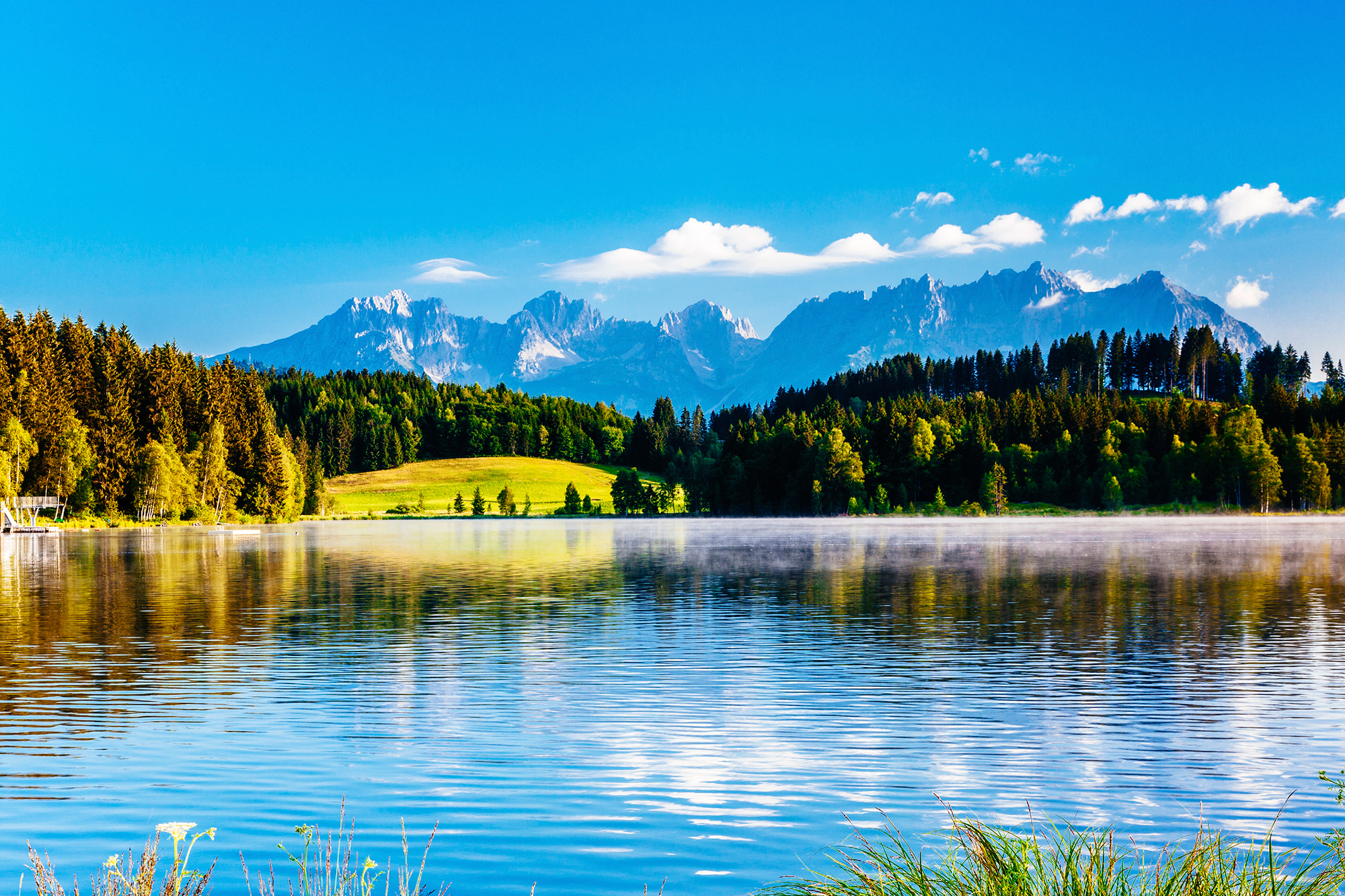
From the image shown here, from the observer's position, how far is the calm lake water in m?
13.0

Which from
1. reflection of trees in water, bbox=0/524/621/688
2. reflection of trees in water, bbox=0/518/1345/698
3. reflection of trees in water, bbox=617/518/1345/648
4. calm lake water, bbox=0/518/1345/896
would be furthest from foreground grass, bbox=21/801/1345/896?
reflection of trees in water, bbox=617/518/1345/648

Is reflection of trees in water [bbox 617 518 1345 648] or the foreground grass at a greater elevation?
the foreground grass

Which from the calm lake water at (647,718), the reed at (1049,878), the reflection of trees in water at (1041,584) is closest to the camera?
the reed at (1049,878)

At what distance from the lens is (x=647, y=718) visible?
2000 cm

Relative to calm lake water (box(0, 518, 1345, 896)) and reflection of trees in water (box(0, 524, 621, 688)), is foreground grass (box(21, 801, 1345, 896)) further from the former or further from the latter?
reflection of trees in water (box(0, 524, 621, 688))

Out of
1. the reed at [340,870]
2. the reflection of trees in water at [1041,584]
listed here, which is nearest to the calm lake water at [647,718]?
the reed at [340,870]

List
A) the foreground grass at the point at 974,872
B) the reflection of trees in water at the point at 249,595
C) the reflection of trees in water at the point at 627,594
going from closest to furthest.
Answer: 1. the foreground grass at the point at 974,872
2. the reflection of trees in water at the point at 249,595
3. the reflection of trees in water at the point at 627,594

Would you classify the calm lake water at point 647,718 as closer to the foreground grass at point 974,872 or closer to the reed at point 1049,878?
the foreground grass at point 974,872

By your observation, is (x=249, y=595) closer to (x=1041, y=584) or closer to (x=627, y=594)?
(x=627, y=594)

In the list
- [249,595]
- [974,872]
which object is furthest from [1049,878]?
[249,595]

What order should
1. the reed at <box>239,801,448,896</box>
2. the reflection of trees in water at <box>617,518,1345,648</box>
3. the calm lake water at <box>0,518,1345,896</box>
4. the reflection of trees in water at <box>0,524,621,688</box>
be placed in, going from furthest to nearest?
the reflection of trees in water at <box>617,518,1345,648</box>, the reflection of trees in water at <box>0,524,621,688</box>, the calm lake water at <box>0,518,1345,896</box>, the reed at <box>239,801,448,896</box>

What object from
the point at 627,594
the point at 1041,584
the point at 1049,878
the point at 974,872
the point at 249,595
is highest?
the point at 974,872

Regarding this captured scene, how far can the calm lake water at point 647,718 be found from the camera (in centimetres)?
1305

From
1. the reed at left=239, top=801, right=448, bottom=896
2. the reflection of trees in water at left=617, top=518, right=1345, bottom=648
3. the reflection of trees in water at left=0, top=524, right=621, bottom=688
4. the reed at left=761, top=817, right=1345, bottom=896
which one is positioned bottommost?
the reflection of trees in water at left=617, top=518, right=1345, bottom=648
